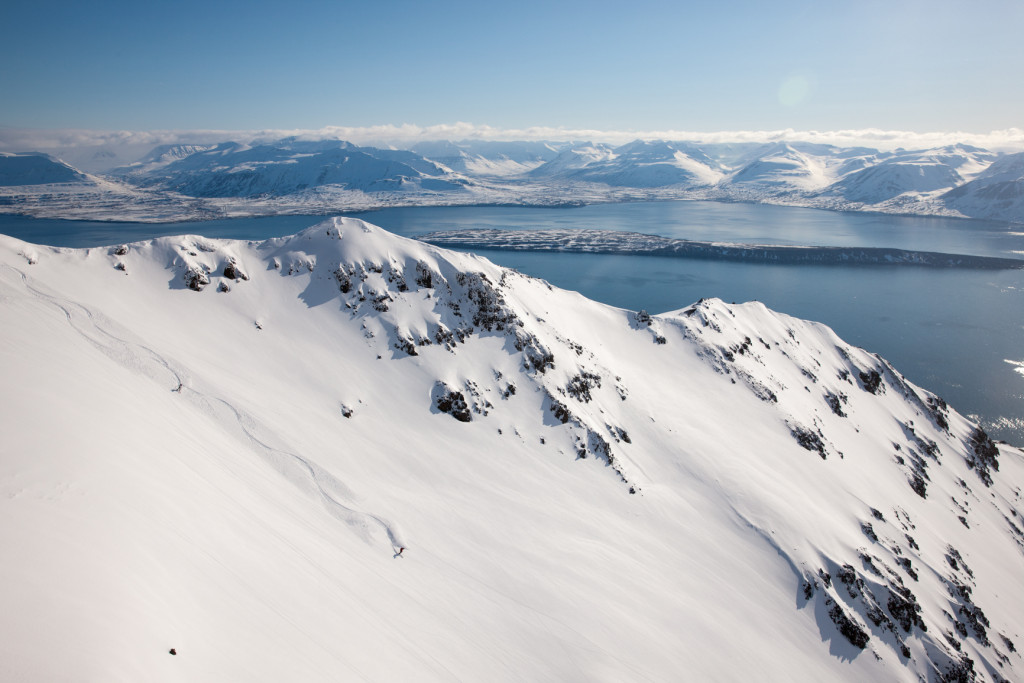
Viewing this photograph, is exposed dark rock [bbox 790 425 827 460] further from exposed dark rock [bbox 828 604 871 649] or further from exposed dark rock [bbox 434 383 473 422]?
exposed dark rock [bbox 434 383 473 422]

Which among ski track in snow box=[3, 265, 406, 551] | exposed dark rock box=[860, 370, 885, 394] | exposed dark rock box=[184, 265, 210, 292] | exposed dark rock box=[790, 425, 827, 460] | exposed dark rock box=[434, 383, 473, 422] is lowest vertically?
exposed dark rock box=[860, 370, 885, 394]

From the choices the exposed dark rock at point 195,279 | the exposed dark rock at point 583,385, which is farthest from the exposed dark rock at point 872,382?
the exposed dark rock at point 195,279

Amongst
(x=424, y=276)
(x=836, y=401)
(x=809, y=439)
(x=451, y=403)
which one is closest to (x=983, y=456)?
(x=836, y=401)

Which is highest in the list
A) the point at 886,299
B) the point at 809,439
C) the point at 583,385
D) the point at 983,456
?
the point at 583,385

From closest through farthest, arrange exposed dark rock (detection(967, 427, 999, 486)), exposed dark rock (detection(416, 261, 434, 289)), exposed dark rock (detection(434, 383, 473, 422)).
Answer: exposed dark rock (detection(434, 383, 473, 422))
exposed dark rock (detection(416, 261, 434, 289))
exposed dark rock (detection(967, 427, 999, 486))

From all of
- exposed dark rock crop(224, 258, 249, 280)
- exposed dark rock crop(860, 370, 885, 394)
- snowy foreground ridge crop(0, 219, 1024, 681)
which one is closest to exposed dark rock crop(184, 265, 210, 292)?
snowy foreground ridge crop(0, 219, 1024, 681)

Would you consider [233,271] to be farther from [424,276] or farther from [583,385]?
[583,385]

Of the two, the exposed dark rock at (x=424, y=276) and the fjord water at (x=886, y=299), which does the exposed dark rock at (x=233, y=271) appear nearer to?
the exposed dark rock at (x=424, y=276)
